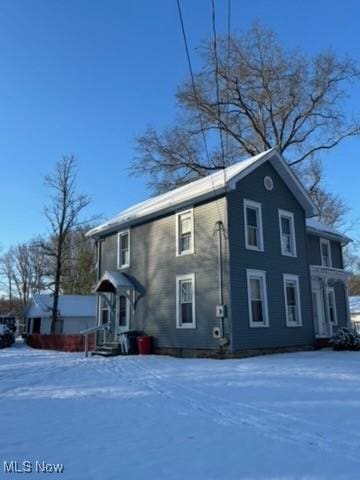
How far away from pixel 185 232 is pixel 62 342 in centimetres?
1232

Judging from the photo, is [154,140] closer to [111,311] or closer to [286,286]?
[111,311]

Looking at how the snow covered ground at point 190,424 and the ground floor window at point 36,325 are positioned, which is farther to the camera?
the ground floor window at point 36,325

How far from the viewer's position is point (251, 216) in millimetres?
15719

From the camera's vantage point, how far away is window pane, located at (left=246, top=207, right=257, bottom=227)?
1556 cm

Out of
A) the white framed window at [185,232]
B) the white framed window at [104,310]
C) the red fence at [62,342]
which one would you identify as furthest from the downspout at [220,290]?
the red fence at [62,342]

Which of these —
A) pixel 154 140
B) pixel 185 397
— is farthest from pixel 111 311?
pixel 154 140

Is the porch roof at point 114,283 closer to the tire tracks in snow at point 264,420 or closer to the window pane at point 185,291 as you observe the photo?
the window pane at point 185,291

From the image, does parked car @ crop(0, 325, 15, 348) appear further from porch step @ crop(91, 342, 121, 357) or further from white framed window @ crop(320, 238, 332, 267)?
white framed window @ crop(320, 238, 332, 267)

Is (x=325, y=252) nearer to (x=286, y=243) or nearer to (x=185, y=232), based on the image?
(x=286, y=243)

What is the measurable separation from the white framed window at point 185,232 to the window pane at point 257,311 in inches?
118

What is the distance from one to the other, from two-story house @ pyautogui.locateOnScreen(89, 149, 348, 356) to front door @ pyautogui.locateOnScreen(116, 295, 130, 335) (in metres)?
0.04

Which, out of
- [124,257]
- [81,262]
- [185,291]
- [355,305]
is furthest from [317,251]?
[81,262]

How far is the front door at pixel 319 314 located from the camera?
19.3 metres

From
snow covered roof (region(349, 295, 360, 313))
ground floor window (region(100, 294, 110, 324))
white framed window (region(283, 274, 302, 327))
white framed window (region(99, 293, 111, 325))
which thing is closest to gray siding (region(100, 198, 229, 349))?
white framed window (region(99, 293, 111, 325))
